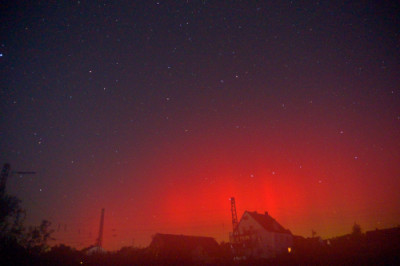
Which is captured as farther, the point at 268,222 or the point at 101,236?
the point at 268,222

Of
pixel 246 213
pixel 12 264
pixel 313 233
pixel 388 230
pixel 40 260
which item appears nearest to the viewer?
pixel 12 264

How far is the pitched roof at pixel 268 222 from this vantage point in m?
51.0

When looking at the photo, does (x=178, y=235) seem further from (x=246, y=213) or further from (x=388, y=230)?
(x=388, y=230)

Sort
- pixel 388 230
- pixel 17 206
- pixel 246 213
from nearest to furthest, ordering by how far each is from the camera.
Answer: pixel 17 206 → pixel 388 230 → pixel 246 213

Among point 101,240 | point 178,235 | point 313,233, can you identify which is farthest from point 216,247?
point 313,233

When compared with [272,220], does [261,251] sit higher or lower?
lower

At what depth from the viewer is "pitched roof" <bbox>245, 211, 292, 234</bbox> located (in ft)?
167

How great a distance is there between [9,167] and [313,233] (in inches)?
2729

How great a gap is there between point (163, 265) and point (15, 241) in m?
13.5

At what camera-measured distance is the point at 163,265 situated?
79.8 ft

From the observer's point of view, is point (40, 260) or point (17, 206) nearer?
point (40, 260)

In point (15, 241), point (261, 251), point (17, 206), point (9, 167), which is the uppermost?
point (9, 167)

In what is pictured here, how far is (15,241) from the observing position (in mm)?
23000

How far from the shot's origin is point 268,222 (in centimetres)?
5391
